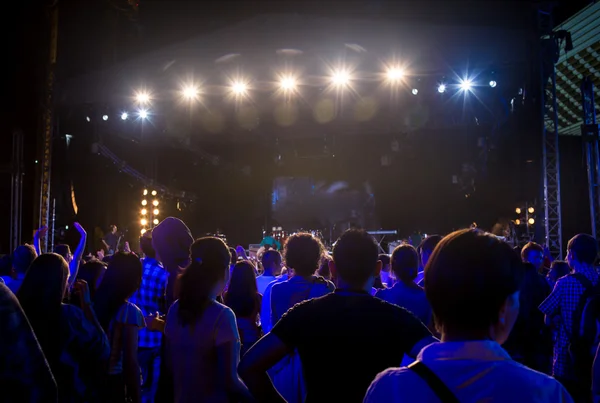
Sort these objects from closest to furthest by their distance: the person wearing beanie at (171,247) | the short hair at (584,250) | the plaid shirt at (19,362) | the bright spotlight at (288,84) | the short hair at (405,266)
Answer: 1. the plaid shirt at (19,362)
2. the short hair at (405,266)
3. the person wearing beanie at (171,247)
4. the short hair at (584,250)
5. the bright spotlight at (288,84)

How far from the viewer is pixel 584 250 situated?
424 centimetres

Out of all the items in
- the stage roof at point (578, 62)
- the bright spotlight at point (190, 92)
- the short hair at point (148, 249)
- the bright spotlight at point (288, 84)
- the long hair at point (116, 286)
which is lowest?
the long hair at point (116, 286)

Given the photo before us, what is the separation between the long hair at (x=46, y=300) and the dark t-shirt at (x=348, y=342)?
51.7 inches

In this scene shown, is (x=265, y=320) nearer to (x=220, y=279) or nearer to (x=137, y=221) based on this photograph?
(x=220, y=279)

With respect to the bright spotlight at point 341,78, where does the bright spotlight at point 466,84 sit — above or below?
below

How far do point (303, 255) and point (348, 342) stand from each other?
1.35m

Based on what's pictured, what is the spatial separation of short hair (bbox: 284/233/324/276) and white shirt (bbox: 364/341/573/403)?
7.41 ft

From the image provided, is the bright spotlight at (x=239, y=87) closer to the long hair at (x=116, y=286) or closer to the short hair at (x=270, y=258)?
the short hair at (x=270, y=258)

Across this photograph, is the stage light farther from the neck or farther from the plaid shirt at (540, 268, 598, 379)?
the neck

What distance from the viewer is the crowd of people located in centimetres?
109

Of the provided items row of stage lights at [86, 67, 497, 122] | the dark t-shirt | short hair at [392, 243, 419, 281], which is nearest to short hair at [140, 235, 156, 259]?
short hair at [392, 243, 419, 281]

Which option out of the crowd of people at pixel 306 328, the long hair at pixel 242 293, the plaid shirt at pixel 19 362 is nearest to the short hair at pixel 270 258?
the crowd of people at pixel 306 328

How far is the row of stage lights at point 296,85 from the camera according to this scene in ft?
41.8

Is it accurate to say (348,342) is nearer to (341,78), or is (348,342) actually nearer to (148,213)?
(341,78)
